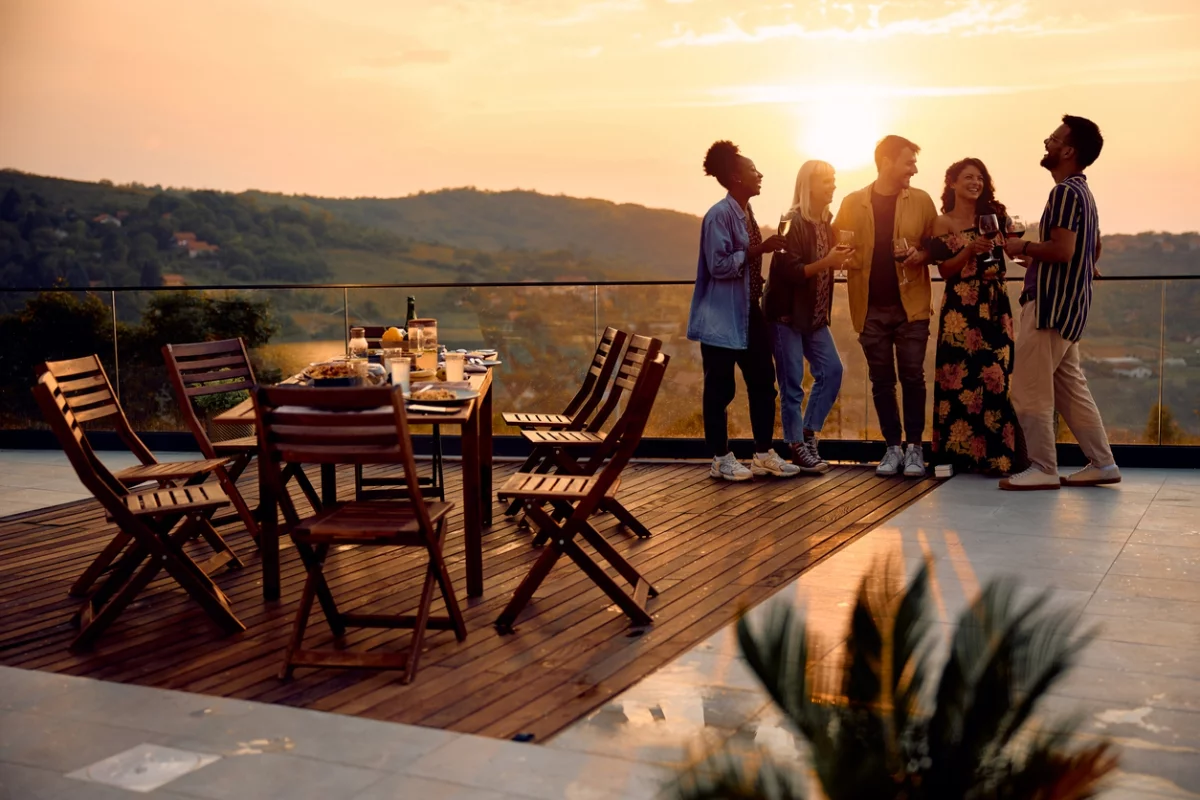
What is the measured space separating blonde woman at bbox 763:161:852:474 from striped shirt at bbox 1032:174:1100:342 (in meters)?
1.07

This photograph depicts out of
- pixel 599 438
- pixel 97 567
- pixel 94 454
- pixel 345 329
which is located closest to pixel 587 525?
pixel 599 438

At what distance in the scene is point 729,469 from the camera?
7.35 meters

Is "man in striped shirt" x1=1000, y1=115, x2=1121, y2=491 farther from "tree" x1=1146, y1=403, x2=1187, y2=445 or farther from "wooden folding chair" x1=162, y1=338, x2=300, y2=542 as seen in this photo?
"wooden folding chair" x1=162, y1=338, x2=300, y2=542

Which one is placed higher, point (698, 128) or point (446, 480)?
point (698, 128)

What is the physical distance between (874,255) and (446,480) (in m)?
2.78

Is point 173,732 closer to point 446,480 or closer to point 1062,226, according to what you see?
point 446,480

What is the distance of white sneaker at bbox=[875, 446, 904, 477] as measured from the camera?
7.45 meters

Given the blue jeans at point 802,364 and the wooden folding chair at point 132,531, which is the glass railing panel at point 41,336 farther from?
the wooden folding chair at point 132,531

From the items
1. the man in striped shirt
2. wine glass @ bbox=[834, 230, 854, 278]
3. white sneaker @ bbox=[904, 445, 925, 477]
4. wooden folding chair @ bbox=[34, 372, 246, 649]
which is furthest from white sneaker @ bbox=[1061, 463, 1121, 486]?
wooden folding chair @ bbox=[34, 372, 246, 649]

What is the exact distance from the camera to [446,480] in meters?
7.57

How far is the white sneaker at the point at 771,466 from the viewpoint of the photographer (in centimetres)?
739

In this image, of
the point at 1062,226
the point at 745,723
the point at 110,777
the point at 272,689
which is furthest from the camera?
the point at 1062,226

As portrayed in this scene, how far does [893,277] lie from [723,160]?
1.15 metres

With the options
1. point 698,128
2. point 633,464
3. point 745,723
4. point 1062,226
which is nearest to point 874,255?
point 1062,226
